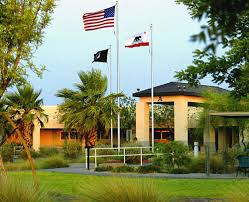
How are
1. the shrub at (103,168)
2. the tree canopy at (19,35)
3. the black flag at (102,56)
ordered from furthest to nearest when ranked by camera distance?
the black flag at (102,56) < the shrub at (103,168) < the tree canopy at (19,35)

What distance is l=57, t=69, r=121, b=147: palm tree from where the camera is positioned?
40.3 metres

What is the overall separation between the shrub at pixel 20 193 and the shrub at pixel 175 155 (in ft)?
55.4

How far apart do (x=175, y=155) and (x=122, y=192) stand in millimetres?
16759

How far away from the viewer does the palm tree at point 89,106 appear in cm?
4031

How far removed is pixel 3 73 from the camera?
13102 millimetres

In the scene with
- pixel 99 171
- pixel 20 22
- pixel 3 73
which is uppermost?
pixel 20 22

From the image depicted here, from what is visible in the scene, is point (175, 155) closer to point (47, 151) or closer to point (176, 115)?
point (176, 115)

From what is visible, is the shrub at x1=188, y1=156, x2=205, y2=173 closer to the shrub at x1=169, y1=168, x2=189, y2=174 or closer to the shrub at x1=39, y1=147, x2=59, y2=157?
the shrub at x1=169, y1=168, x2=189, y2=174

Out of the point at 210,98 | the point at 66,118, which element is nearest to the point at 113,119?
the point at 66,118

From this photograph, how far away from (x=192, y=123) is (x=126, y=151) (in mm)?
17284

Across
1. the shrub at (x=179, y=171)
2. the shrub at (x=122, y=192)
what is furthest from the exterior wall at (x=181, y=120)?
the shrub at (x=122, y=192)

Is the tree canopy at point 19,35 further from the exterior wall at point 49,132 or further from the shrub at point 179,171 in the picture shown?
the exterior wall at point 49,132

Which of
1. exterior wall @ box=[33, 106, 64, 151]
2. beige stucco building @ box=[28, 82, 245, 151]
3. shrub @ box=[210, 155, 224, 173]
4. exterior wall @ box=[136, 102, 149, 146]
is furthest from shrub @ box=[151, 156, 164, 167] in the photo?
exterior wall @ box=[33, 106, 64, 151]

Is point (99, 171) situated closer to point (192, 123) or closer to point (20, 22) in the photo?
point (20, 22)
